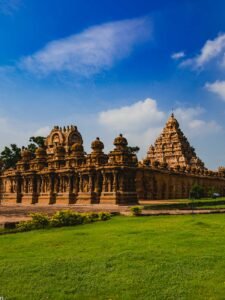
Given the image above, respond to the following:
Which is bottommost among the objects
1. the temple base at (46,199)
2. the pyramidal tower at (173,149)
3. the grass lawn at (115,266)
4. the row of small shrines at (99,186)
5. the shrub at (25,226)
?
the grass lawn at (115,266)

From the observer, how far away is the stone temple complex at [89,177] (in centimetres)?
3509

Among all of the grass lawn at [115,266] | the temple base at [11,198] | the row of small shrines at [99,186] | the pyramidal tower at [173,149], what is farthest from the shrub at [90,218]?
the pyramidal tower at [173,149]

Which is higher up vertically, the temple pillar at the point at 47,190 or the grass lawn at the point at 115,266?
the temple pillar at the point at 47,190

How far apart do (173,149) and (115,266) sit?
63.3 m

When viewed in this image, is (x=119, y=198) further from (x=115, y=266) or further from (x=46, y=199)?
(x=115, y=266)

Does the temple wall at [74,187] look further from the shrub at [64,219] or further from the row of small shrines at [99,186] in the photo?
the shrub at [64,219]

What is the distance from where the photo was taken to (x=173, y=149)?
2798 inches

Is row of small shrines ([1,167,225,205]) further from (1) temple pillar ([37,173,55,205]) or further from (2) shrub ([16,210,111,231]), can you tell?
(2) shrub ([16,210,111,231])

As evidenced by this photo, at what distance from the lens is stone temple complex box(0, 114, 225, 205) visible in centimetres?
3509

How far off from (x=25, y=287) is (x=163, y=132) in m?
68.6

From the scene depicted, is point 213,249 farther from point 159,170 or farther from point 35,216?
point 159,170

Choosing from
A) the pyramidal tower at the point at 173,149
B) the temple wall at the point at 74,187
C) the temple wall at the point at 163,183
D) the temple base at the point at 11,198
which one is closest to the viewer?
the temple wall at the point at 74,187

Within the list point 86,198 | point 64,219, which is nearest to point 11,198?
point 86,198

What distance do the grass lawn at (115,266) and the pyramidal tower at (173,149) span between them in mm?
57663
